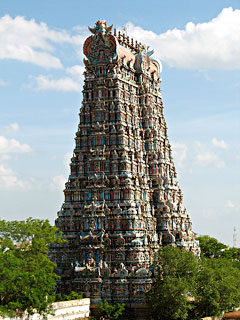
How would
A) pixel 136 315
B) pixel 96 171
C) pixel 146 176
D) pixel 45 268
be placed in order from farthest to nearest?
pixel 146 176, pixel 96 171, pixel 136 315, pixel 45 268

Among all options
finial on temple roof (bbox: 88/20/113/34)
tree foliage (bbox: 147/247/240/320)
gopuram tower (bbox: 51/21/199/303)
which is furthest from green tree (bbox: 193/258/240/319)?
finial on temple roof (bbox: 88/20/113/34)

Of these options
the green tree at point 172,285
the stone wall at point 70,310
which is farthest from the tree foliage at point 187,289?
the stone wall at point 70,310

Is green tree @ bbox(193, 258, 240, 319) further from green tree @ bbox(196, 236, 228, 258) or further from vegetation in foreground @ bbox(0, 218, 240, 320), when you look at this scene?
green tree @ bbox(196, 236, 228, 258)

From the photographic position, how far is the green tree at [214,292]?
3334 inches

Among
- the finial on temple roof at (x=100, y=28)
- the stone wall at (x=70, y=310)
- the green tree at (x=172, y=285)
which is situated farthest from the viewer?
the finial on temple roof at (x=100, y=28)

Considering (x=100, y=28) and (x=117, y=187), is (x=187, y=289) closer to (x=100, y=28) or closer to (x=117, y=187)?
(x=117, y=187)

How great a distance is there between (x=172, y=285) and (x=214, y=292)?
7.81 meters

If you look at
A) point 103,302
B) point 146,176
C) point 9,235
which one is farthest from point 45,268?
point 146,176

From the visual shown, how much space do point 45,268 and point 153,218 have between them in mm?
28047

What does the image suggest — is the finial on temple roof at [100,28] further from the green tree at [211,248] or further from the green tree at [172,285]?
the green tree at [211,248]

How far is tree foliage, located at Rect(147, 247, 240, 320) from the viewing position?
80.7 meters

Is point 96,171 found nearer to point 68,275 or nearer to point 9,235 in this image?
point 68,275

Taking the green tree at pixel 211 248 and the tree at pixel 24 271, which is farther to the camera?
the green tree at pixel 211 248

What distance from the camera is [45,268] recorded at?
244 feet
